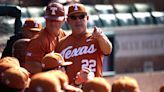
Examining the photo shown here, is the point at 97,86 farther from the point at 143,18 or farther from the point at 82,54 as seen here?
the point at 143,18

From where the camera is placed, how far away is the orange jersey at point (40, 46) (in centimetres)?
458

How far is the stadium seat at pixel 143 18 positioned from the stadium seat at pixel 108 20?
Answer: 28.8 inches

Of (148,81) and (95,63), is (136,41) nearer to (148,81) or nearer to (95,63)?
(148,81)

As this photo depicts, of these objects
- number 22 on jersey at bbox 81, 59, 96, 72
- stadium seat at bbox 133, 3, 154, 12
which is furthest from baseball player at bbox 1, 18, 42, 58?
stadium seat at bbox 133, 3, 154, 12

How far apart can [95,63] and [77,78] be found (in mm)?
366

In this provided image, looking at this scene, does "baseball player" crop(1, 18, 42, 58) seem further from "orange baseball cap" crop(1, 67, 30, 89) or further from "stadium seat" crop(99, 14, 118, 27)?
"stadium seat" crop(99, 14, 118, 27)

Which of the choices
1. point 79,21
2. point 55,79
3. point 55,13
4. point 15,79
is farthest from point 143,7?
point 55,79

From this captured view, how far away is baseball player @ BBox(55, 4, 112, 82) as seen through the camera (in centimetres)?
434

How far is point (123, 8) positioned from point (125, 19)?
1139 millimetres

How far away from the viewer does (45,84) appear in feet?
9.86

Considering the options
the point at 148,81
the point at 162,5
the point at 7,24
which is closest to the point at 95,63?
the point at 7,24

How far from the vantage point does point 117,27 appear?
12.9 meters

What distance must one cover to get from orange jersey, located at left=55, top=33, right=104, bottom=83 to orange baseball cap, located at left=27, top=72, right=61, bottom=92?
1.25 meters

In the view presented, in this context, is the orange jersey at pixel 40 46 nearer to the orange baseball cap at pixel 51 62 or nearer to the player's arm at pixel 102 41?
the player's arm at pixel 102 41
